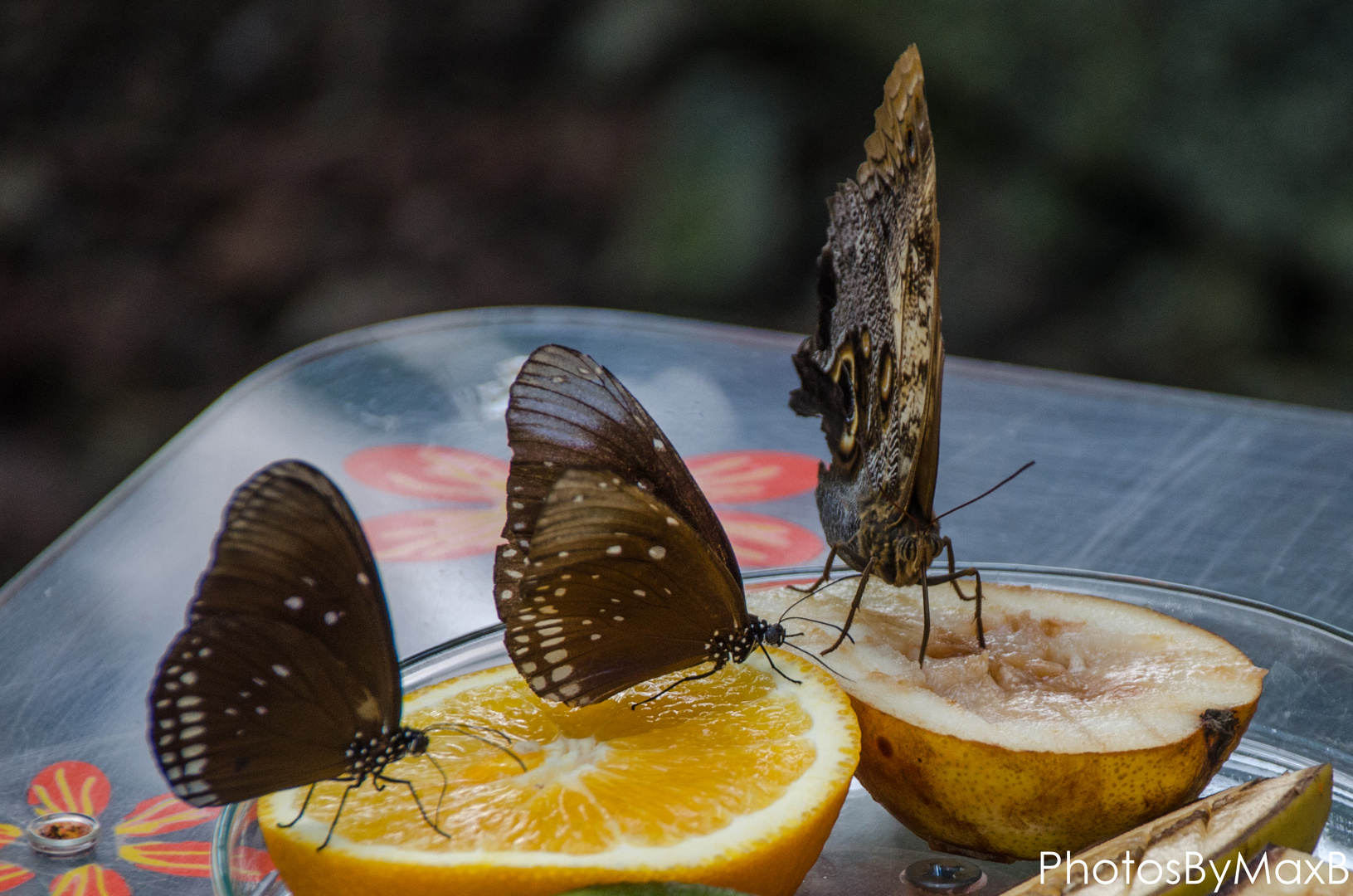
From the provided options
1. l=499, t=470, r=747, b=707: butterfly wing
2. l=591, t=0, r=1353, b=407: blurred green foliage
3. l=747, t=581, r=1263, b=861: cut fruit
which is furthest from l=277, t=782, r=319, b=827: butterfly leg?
l=591, t=0, r=1353, b=407: blurred green foliage

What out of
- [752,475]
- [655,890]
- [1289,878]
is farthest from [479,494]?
[1289,878]

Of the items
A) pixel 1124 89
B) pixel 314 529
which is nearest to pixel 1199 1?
pixel 1124 89

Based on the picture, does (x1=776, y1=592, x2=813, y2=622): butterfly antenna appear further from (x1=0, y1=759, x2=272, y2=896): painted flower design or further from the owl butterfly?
(x1=0, y1=759, x2=272, y2=896): painted flower design

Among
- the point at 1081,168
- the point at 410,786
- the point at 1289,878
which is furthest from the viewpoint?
the point at 1081,168

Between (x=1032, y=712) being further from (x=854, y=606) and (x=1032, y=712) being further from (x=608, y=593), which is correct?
(x=608, y=593)

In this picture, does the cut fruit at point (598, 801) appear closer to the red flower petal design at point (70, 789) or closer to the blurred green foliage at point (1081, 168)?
the red flower petal design at point (70, 789)
